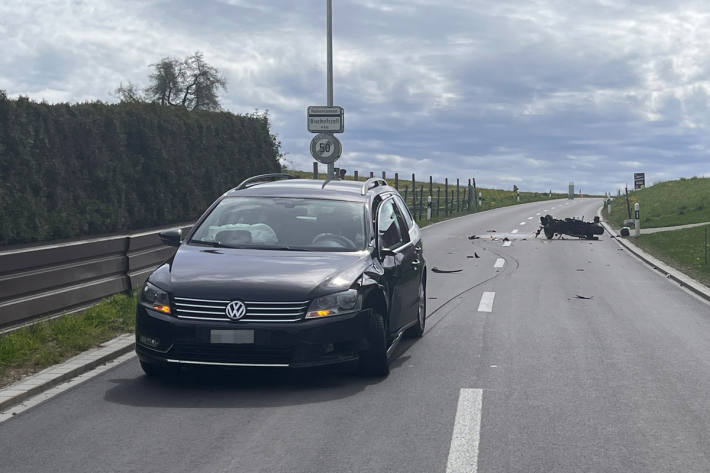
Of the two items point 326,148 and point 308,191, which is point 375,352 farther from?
point 326,148

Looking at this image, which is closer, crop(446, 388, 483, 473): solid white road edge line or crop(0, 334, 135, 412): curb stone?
crop(446, 388, 483, 473): solid white road edge line

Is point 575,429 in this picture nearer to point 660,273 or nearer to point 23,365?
point 23,365

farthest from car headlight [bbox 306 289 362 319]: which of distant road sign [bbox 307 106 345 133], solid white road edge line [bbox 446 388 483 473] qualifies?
distant road sign [bbox 307 106 345 133]

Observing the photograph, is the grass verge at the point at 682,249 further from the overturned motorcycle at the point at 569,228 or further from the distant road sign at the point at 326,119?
the distant road sign at the point at 326,119

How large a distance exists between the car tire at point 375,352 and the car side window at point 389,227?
1122mm

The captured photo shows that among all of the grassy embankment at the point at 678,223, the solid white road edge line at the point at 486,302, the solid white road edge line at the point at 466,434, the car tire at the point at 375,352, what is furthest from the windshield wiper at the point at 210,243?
the grassy embankment at the point at 678,223

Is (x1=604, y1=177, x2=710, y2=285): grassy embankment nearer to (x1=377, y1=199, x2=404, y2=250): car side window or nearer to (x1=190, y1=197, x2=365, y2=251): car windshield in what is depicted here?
(x1=377, y1=199, x2=404, y2=250): car side window

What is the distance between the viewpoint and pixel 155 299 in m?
6.90

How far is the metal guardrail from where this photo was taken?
8.80 m

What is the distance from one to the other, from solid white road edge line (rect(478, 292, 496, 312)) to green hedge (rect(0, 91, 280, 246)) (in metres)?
10.7

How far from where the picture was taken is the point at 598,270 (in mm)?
18672

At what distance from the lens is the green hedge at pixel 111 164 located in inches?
782

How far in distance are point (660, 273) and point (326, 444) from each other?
1457 cm

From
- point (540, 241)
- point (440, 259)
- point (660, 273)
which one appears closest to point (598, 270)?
point (660, 273)
